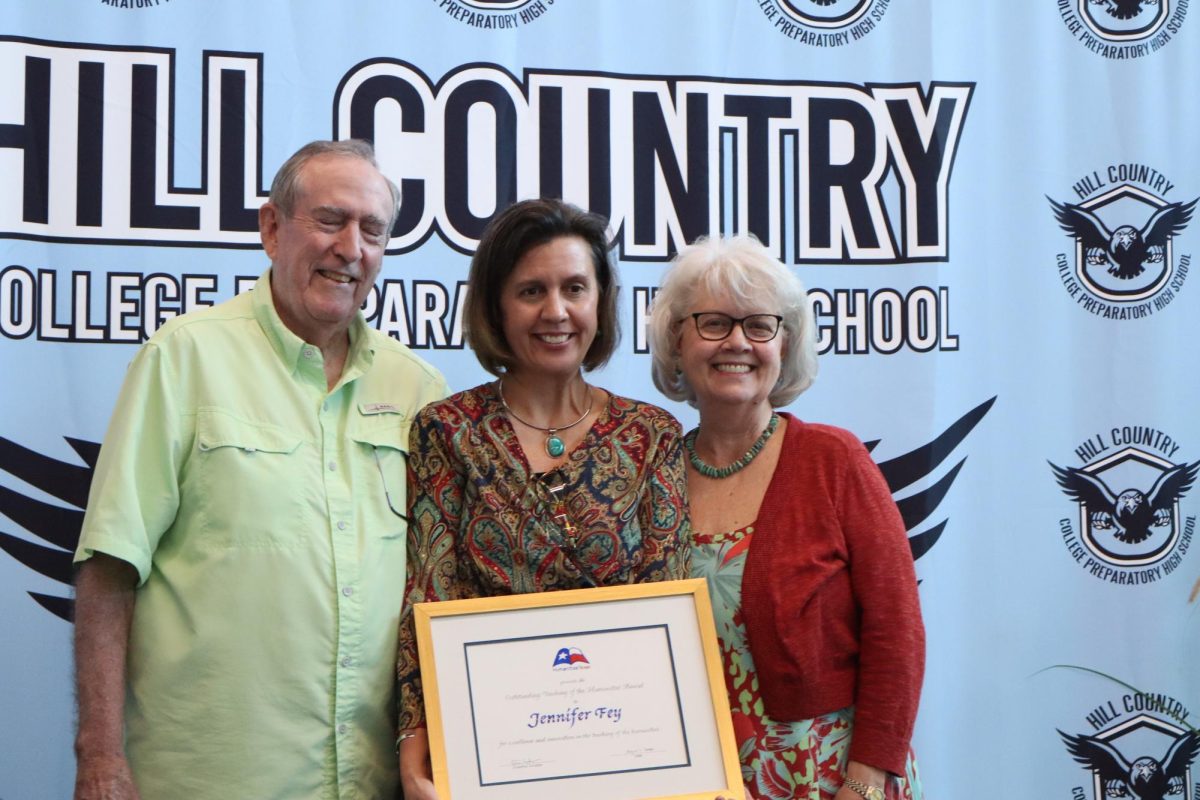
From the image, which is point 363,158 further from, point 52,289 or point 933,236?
point 933,236

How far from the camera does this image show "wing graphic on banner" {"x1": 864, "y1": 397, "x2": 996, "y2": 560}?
10.1 feet

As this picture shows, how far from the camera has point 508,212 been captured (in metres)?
1.97

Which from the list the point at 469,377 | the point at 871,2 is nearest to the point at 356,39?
the point at 469,377

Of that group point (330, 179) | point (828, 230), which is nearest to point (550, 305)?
point (330, 179)

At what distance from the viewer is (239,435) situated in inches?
73.2

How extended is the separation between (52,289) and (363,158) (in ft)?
3.62

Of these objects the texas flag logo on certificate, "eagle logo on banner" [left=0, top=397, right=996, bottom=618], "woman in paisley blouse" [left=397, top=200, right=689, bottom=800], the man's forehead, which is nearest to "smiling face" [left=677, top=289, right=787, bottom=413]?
"woman in paisley blouse" [left=397, top=200, right=689, bottom=800]

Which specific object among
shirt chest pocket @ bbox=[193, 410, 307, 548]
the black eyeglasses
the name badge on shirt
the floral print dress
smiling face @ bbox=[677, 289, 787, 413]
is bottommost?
the floral print dress

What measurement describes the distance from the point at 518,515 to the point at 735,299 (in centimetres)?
52

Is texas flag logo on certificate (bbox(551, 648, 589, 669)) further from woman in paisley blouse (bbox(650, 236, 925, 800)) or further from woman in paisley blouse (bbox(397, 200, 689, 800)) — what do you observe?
woman in paisley blouse (bbox(650, 236, 925, 800))

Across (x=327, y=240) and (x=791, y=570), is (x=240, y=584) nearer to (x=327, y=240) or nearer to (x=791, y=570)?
(x=327, y=240)

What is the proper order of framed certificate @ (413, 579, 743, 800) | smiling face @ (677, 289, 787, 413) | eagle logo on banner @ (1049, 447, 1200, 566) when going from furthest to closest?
eagle logo on banner @ (1049, 447, 1200, 566) → smiling face @ (677, 289, 787, 413) → framed certificate @ (413, 579, 743, 800)

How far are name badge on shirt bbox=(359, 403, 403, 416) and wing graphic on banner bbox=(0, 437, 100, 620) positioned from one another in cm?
103

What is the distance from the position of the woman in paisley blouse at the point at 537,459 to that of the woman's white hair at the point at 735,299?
4.2 inches
